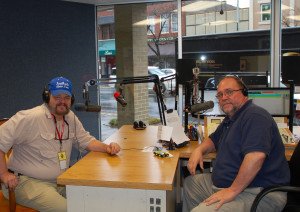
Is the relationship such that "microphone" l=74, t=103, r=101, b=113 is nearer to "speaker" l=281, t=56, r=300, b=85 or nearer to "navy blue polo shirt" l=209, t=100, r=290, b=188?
"navy blue polo shirt" l=209, t=100, r=290, b=188

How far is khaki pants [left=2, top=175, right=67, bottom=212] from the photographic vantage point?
6.57 feet

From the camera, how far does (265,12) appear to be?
15.2ft

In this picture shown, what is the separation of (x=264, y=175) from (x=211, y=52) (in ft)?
14.0

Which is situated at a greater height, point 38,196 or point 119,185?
point 119,185

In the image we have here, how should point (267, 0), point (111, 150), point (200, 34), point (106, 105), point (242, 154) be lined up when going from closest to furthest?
point (242, 154) → point (111, 150) → point (267, 0) → point (200, 34) → point (106, 105)

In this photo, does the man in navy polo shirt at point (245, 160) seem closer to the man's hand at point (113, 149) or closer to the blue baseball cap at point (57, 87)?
the man's hand at point (113, 149)

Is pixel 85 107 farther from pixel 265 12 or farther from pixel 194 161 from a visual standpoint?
pixel 265 12

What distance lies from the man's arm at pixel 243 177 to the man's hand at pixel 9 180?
47.1 inches

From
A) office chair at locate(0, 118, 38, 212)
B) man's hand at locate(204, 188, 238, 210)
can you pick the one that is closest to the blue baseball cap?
office chair at locate(0, 118, 38, 212)

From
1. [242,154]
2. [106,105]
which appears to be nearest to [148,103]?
[106,105]

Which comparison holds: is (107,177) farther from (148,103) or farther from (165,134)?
(148,103)

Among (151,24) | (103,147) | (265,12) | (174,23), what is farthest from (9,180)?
(265,12)

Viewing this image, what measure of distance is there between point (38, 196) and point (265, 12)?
404 centimetres

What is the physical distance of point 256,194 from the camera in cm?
188
